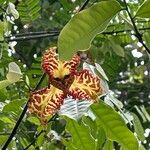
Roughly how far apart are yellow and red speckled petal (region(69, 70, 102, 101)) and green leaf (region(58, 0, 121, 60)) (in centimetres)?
11

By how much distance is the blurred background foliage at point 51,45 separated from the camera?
1166mm

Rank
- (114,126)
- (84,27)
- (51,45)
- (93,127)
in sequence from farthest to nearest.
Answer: (51,45) < (93,127) < (114,126) < (84,27)

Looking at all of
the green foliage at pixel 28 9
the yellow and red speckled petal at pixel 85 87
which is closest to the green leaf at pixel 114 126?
the yellow and red speckled petal at pixel 85 87

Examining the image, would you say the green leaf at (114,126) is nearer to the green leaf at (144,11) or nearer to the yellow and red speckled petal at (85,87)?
the yellow and red speckled petal at (85,87)

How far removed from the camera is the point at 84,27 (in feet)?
2.42

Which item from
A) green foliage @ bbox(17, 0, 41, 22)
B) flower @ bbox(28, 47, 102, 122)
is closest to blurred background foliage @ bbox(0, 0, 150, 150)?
green foliage @ bbox(17, 0, 41, 22)

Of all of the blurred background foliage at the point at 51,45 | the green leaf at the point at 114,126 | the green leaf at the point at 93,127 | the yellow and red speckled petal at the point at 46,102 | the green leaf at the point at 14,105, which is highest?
the blurred background foliage at the point at 51,45

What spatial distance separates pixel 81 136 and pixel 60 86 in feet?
0.48

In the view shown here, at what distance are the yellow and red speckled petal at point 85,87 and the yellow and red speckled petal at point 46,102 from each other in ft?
0.08

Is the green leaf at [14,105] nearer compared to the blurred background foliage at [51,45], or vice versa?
the green leaf at [14,105]

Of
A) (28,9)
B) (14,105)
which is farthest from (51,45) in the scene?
(14,105)

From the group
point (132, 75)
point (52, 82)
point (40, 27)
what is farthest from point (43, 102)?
point (132, 75)

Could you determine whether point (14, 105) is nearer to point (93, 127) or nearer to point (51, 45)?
point (93, 127)

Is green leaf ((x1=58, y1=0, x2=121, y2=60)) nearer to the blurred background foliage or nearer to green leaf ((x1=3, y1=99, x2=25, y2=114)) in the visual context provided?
the blurred background foliage
